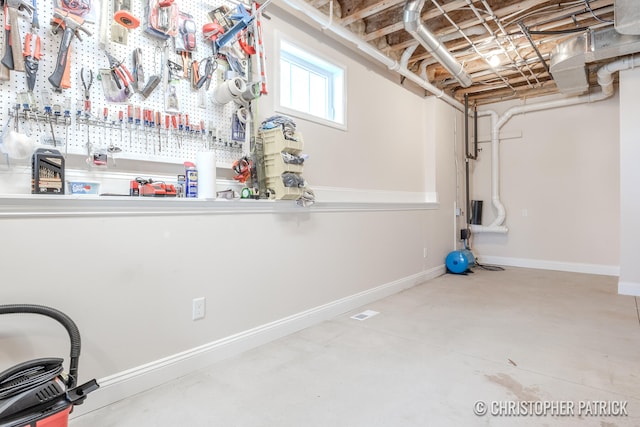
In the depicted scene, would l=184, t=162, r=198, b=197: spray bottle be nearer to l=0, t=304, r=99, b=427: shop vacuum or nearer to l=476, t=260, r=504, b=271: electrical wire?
l=0, t=304, r=99, b=427: shop vacuum

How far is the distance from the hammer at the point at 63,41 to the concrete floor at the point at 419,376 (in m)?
1.72

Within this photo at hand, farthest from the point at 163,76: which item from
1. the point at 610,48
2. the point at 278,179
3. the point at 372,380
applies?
the point at 610,48

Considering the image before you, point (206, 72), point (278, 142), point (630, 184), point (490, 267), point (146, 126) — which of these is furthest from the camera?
point (490, 267)

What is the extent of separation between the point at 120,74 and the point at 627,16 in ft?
13.9

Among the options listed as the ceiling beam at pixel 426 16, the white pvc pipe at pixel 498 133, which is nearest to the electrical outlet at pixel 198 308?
the ceiling beam at pixel 426 16

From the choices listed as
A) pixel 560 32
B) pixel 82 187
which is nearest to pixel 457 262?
pixel 560 32

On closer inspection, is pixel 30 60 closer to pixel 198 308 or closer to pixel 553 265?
pixel 198 308

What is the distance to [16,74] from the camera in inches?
66.7

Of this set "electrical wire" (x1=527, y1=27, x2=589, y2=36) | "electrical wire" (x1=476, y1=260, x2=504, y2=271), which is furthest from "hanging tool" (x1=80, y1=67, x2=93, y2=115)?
"electrical wire" (x1=476, y1=260, x2=504, y2=271)

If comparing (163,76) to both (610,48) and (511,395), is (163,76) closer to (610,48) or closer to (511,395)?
(511,395)

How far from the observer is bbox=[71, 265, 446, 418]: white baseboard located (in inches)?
73.6

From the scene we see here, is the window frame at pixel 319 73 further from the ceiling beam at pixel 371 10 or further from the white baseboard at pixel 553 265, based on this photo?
the white baseboard at pixel 553 265

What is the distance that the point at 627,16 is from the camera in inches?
125

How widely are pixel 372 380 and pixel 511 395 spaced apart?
767mm
